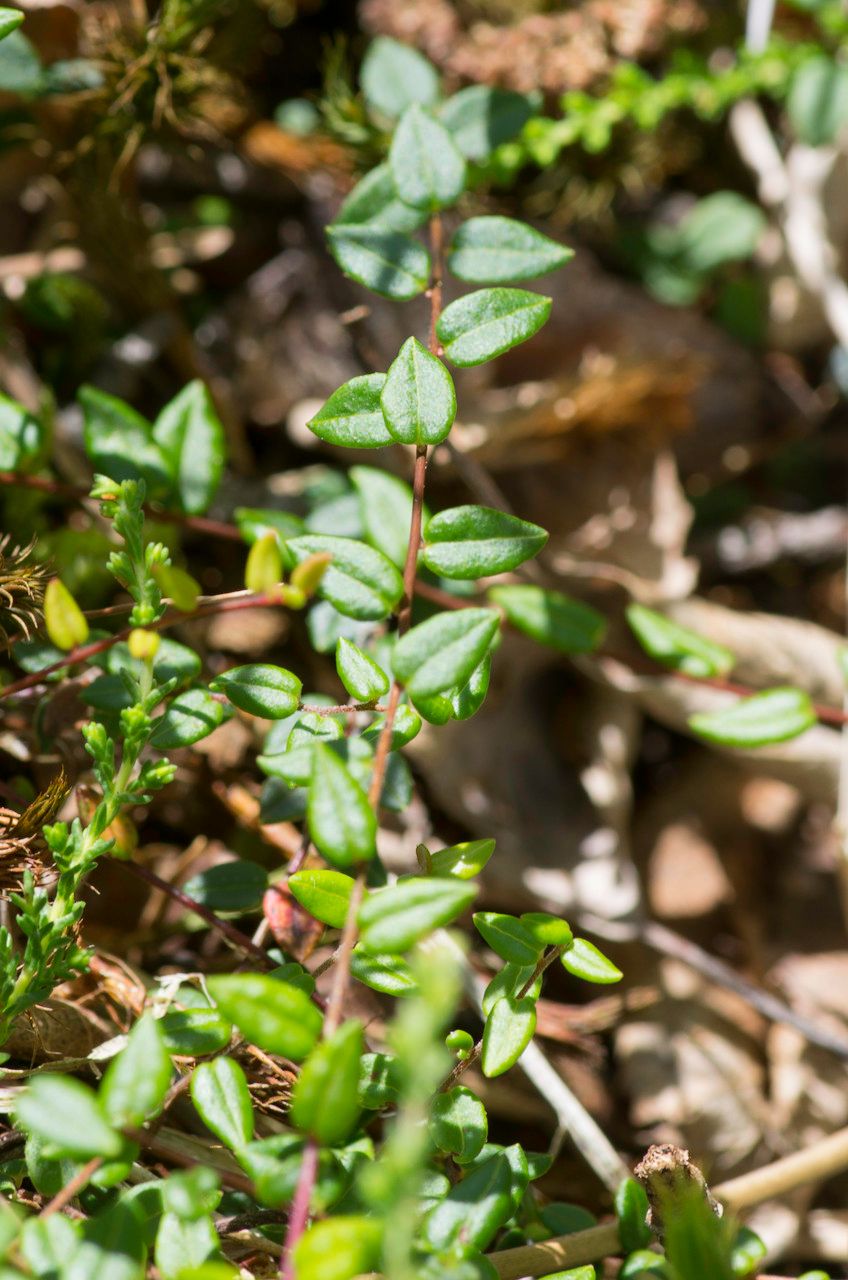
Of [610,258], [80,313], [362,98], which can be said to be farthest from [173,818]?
[610,258]

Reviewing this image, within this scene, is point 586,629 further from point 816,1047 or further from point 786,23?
point 786,23

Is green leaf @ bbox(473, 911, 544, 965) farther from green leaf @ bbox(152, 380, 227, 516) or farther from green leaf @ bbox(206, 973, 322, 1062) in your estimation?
green leaf @ bbox(152, 380, 227, 516)

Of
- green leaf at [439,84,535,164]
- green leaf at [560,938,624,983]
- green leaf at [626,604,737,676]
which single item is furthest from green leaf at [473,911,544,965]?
green leaf at [439,84,535,164]

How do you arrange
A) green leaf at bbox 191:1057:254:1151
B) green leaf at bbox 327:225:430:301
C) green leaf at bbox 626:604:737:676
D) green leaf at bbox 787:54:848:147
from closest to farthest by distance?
green leaf at bbox 191:1057:254:1151 → green leaf at bbox 327:225:430:301 → green leaf at bbox 626:604:737:676 → green leaf at bbox 787:54:848:147

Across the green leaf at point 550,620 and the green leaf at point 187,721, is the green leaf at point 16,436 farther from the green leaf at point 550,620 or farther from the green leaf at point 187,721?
the green leaf at point 550,620

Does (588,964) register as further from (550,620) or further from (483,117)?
(483,117)

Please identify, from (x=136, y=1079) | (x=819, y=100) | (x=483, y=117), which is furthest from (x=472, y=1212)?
(x=819, y=100)
